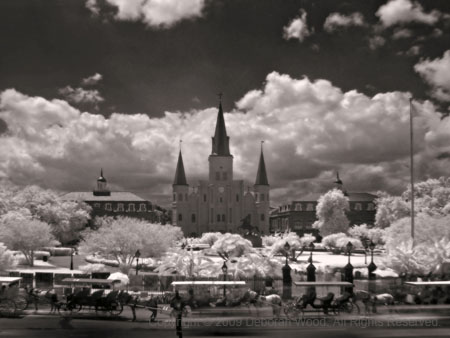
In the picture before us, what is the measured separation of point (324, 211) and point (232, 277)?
207 feet

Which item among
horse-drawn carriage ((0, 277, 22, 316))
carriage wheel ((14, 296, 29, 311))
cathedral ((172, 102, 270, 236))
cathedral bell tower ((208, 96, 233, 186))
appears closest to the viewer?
Answer: horse-drawn carriage ((0, 277, 22, 316))

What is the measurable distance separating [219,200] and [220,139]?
16.1 m

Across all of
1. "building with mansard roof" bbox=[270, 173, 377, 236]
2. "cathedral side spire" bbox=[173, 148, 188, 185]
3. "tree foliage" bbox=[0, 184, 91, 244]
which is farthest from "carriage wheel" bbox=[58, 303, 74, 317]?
"building with mansard roof" bbox=[270, 173, 377, 236]

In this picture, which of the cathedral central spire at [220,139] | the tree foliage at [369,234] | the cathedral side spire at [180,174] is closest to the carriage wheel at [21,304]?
the tree foliage at [369,234]

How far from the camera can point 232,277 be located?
117 feet

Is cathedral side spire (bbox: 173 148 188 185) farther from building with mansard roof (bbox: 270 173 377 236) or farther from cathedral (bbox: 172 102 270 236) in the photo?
building with mansard roof (bbox: 270 173 377 236)

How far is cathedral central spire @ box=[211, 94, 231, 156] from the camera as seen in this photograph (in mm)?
132375

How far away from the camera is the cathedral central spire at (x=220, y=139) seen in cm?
13238

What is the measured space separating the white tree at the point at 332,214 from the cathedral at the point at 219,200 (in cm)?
2976

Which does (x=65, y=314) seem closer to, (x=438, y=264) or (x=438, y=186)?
(x=438, y=264)

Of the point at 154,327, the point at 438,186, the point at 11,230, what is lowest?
the point at 154,327

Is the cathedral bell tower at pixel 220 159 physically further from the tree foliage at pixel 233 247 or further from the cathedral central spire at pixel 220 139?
the tree foliage at pixel 233 247

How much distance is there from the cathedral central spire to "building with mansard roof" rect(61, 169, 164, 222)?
71.0 feet

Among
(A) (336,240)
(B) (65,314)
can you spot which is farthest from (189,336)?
(A) (336,240)
